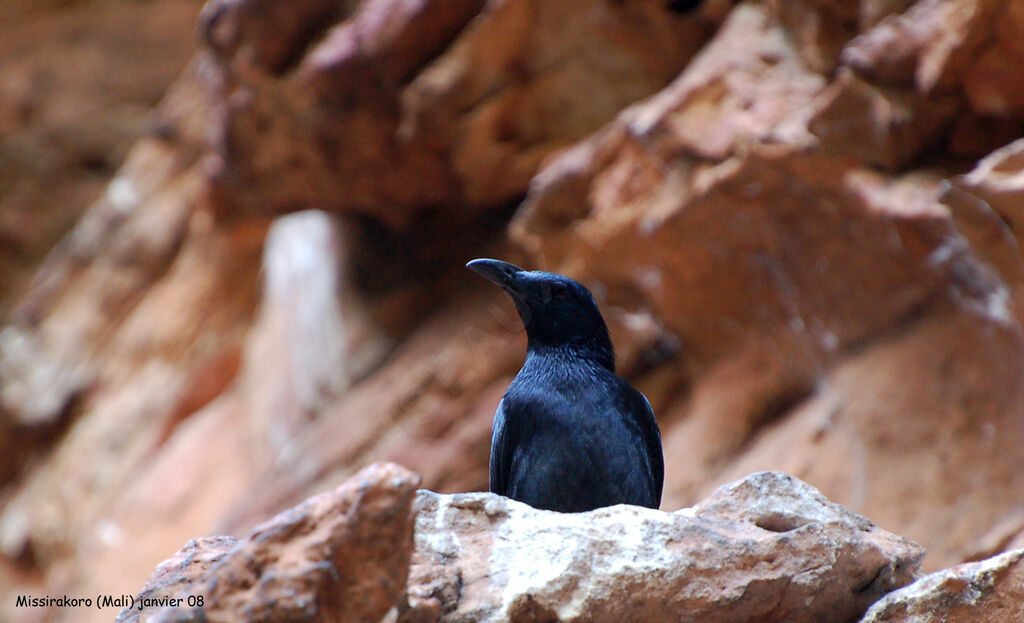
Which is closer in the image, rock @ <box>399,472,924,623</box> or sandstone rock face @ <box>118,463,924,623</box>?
sandstone rock face @ <box>118,463,924,623</box>

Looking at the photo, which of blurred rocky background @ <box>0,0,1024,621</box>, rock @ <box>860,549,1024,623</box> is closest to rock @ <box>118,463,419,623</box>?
rock @ <box>860,549,1024,623</box>

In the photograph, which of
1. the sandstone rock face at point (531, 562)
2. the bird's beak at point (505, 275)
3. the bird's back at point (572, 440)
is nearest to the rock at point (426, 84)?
the bird's beak at point (505, 275)

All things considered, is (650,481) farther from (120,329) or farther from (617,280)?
(120,329)

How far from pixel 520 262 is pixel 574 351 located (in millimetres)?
2949

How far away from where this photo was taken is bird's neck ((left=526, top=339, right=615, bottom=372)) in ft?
12.6

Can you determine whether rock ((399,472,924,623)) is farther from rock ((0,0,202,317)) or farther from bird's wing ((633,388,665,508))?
rock ((0,0,202,317))

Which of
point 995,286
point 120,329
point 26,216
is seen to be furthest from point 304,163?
point 26,216

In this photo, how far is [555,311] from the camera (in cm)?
391

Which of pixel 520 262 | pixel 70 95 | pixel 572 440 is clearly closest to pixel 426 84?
pixel 520 262

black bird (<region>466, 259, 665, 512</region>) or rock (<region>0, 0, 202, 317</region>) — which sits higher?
rock (<region>0, 0, 202, 317</region>)

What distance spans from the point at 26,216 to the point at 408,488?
37.5 feet

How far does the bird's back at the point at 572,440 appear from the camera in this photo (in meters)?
3.54

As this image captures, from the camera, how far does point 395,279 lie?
7.73 metres

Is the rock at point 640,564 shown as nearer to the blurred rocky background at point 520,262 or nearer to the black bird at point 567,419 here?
the black bird at point 567,419
